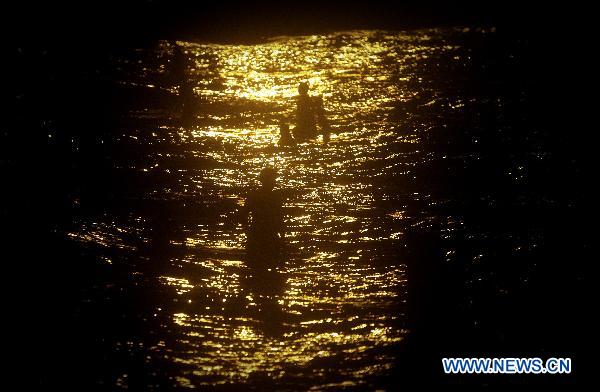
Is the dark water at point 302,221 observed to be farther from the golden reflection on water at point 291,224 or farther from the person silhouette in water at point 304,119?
the person silhouette in water at point 304,119

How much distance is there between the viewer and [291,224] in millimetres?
17062

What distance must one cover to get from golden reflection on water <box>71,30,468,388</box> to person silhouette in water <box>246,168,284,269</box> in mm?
308

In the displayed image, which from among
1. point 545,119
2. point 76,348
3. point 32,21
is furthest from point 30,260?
point 32,21

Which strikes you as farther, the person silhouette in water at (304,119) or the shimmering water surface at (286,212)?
the person silhouette in water at (304,119)

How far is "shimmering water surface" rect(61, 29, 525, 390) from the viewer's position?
1312 cm

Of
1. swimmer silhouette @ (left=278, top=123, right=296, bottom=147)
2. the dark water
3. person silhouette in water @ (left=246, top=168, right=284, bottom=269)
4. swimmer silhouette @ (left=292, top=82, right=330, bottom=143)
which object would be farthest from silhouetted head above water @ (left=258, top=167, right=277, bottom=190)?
swimmer silhouette @ (left=292, top=82, right=330, bottom=143)

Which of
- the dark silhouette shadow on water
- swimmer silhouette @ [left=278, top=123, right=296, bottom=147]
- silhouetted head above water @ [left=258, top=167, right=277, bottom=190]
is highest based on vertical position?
swimmer silhouette @ [left=278, top=123, right=296, bottom=147]

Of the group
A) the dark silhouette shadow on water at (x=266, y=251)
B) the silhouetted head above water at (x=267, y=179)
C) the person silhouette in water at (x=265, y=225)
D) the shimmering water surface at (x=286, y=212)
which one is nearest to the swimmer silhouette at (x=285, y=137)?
the shimmering water surface at (x=286, y=212)

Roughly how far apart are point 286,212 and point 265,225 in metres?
1.14

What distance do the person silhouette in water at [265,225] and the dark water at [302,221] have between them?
1.10ft

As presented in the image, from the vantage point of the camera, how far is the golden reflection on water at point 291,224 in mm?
13172

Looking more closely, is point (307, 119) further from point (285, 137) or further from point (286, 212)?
point (286, 212)

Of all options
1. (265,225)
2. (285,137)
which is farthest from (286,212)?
(285,137)

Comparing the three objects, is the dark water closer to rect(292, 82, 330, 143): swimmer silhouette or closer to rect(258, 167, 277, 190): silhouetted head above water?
rect(292, 82, 330, 143): swimmer silhouette
